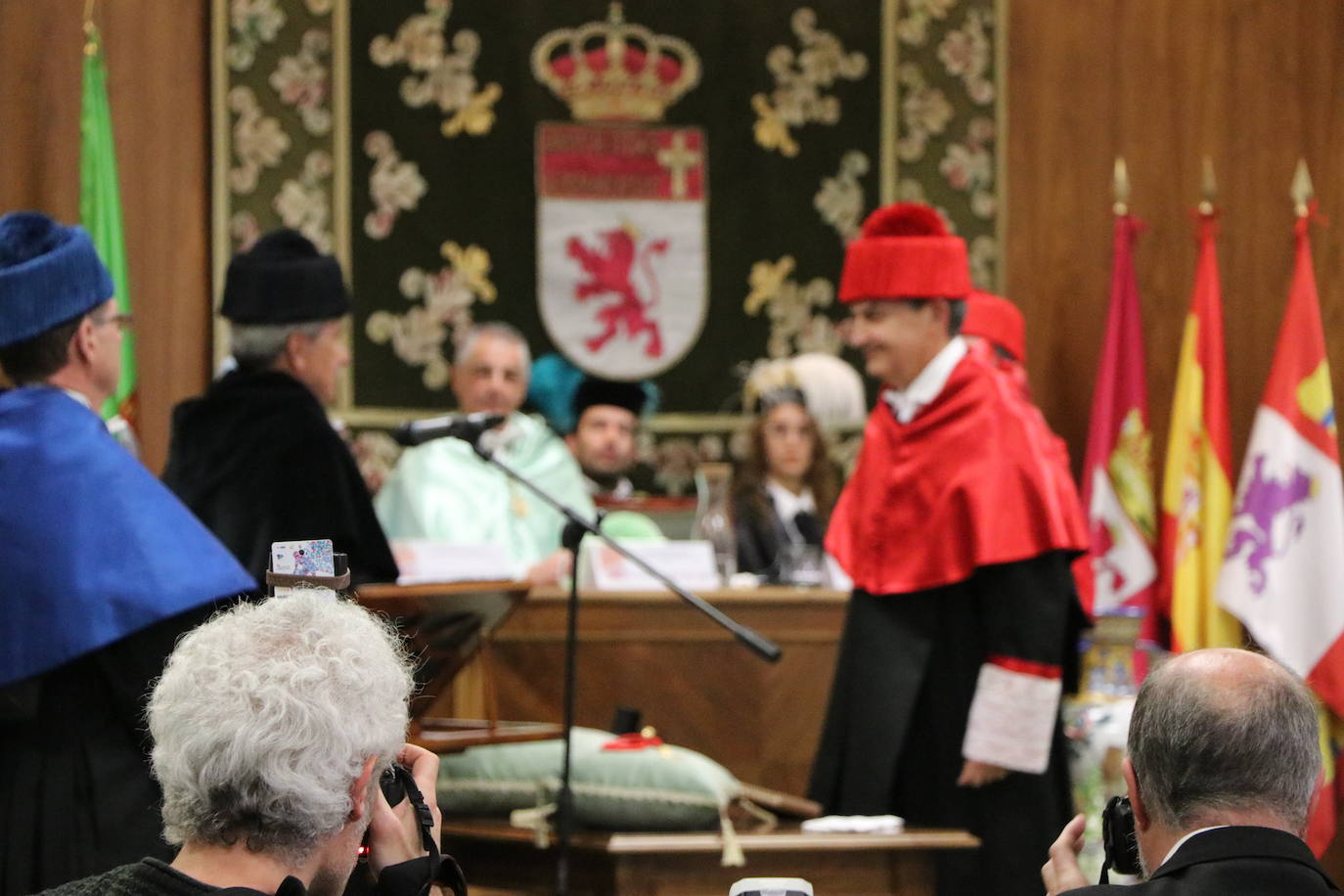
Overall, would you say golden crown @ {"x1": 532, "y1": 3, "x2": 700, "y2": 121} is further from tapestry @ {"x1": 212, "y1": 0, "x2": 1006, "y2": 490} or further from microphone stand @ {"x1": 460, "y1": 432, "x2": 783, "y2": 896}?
microphone stand @ {"x1": 460, "y1": 432, "x2": 783, "y2": 896}

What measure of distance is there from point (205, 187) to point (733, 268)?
1.98 metres

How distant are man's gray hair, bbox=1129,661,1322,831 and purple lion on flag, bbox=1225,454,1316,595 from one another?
4130 millimetres

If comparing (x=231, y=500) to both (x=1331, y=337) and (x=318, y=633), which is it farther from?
(x=1331, y=337)

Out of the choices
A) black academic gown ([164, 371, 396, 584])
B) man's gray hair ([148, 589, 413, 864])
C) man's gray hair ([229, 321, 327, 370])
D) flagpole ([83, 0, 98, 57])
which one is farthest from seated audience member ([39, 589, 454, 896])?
flagpole ([83, 0, 98, 57])

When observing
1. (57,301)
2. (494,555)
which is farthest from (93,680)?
(494,555)

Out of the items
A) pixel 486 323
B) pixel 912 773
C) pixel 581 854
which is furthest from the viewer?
pixel 486 323

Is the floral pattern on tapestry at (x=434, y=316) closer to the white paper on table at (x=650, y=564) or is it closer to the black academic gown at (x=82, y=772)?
the white paper on table at (x=650, y=564)

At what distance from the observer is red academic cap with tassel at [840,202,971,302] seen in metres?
4.33

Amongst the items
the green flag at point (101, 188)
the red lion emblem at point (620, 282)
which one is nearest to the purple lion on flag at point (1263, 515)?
the red lion emblem at point (620, 282)

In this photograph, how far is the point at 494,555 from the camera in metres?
5.52

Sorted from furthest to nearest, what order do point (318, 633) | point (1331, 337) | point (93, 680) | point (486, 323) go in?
point (486, 323)
point (1331, 337)
point (93, 680)
point (318, 633)

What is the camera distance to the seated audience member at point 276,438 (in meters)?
3.67

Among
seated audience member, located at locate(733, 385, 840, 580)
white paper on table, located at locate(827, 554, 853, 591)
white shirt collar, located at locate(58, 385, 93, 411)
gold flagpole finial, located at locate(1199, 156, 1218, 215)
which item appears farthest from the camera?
seated audience member, located at locate(733, 385, 840, 580)

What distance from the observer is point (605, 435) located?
7.05 meters
